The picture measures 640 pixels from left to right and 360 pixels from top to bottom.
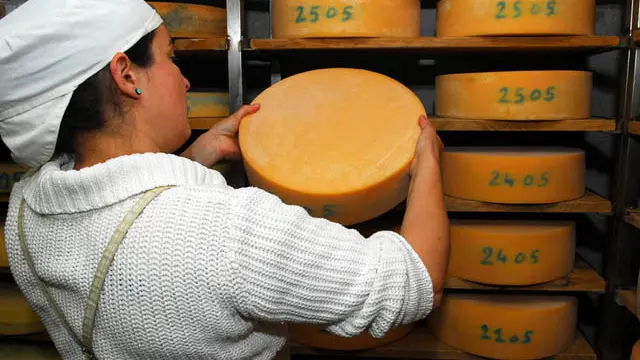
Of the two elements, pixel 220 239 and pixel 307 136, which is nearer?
pixel 220 239

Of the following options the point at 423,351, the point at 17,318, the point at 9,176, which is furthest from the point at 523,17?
the point at 17,318

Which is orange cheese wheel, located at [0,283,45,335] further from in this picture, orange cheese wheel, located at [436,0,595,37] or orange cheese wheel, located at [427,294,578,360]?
orange cheese wheel, located at [436,0,595,37]

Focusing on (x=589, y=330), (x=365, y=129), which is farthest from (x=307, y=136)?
(x=589, y=330)

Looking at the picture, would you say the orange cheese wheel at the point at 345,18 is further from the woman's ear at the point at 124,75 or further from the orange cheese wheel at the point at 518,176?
the woman's ear at the point at 124,75

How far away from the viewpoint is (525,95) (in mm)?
1699

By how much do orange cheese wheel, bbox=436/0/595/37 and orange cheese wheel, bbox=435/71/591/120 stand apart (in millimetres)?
125

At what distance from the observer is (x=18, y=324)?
1969 mm

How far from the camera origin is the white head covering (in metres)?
0.79

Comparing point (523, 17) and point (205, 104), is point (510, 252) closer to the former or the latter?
point (523, 17)

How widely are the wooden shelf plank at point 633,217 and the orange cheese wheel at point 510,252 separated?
0.57 ft

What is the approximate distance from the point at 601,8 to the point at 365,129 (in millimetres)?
1323

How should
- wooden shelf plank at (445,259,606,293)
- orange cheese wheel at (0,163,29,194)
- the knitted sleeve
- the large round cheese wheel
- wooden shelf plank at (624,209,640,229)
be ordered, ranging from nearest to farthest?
the knitted sleeve
the large round cheese wheel
wooden shelf plank at (624,209,640,229)
wooden shelf plank at (445,259,606,293)
orange cheese wheel at (0,163,29,194)

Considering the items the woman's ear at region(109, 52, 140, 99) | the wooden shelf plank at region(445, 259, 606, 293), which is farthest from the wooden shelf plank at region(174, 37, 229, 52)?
the wooden shelf plank at region(445, 259, 606, 293)

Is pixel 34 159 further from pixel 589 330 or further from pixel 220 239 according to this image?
pixel 589 330
